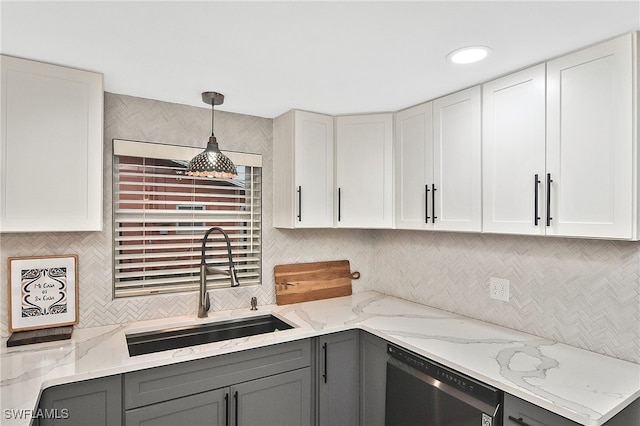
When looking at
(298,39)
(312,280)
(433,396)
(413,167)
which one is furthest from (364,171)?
(433,396)

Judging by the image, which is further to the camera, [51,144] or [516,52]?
[51,144]

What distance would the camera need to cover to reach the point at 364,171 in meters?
2.42

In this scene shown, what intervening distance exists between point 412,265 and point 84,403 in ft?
6.71

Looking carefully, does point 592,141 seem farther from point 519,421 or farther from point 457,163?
point 519,421

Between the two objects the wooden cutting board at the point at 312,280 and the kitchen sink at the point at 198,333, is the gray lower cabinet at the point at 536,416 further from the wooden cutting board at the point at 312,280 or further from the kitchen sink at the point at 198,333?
the wooden cutting board at the point at 312,280

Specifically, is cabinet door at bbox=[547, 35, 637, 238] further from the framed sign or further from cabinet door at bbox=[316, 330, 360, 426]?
the framed sign

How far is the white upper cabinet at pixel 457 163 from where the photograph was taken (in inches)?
73.5

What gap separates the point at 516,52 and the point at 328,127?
47.4 inches

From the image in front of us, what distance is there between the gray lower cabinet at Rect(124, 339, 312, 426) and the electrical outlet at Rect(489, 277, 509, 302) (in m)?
1.10

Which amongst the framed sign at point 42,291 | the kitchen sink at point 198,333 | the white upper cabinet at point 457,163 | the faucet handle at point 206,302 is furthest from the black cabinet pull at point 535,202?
the framed sign at point 42,291

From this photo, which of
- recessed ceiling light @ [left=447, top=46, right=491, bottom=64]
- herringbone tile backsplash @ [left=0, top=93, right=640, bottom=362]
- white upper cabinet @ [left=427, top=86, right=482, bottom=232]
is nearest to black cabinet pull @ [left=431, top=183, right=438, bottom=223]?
white upper cabinet @ [left=427, top=86, right=482, bottom=232]

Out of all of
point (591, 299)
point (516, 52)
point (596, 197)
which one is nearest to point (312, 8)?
point (516, 52)

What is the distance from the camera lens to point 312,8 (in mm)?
1179

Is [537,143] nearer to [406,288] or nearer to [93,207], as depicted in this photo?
[406,288]
